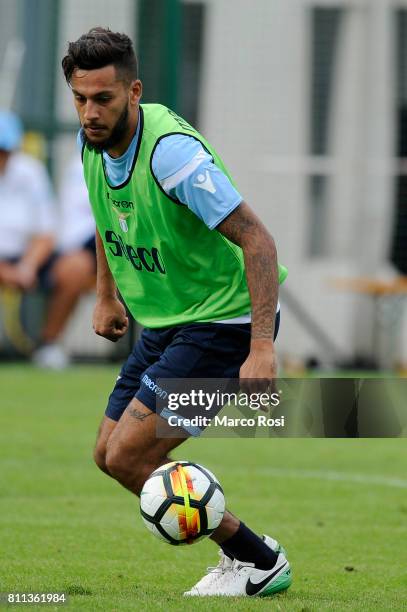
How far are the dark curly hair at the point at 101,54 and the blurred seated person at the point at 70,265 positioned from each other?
11.2m

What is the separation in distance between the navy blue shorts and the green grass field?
2.67 ft

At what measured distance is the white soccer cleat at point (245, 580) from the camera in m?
5.82

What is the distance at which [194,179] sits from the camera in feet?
17.6

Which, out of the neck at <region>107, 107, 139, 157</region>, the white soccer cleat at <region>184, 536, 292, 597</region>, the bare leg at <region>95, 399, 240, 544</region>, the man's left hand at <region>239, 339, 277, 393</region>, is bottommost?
the white soccer cleat at <region>184, 536, 292, 597</region>

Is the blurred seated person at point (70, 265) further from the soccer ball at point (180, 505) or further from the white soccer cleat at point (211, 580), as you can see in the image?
the soccer ball at point (180, 505)

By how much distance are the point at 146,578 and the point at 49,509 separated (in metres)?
2.00

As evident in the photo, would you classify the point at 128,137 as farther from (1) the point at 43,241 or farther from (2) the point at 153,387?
(1) the point at 43,241

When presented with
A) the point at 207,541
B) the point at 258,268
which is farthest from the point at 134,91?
the point at 207,541

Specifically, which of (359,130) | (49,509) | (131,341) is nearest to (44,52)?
(131,341)

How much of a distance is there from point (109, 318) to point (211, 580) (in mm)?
1298

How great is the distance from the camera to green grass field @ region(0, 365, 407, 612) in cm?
586

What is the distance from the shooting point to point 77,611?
17.1 feet

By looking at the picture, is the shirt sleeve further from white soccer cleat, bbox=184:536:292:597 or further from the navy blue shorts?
white soccer cleat, bbox=184:536:292:597

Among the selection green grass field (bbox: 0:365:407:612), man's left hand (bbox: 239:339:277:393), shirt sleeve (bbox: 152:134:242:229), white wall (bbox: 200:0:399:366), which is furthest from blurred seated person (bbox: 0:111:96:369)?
man's left hand (bbox: 239:339:277:393)
